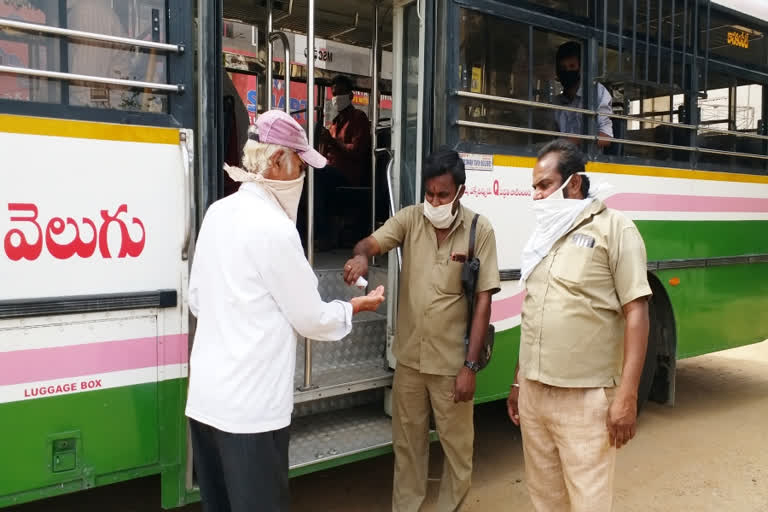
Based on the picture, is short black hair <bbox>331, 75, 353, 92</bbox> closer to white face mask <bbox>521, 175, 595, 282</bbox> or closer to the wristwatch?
the wristwatch

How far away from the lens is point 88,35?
236 cm

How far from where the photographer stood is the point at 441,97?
3340 millimetres

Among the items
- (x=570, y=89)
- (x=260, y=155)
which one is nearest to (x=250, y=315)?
(x=260, y=155)

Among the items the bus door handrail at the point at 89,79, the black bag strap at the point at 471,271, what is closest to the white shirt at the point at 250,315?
the bus door handrail at the point at 89,79

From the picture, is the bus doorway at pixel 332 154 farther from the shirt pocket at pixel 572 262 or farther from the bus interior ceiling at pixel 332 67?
the shirt pocket at pixel 572 262

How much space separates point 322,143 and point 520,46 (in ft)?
6.81

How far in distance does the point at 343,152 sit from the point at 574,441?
3305 millimetres

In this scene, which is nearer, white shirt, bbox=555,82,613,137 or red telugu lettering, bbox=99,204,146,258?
red telugu lettering, bbox=99,204,146,258

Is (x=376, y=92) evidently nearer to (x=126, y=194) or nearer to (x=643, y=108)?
(x=643, y=108)

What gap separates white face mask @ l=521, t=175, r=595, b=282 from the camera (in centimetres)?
246

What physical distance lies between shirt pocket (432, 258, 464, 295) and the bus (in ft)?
1.57

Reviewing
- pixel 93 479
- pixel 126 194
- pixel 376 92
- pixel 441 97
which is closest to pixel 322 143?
pixel 376 92

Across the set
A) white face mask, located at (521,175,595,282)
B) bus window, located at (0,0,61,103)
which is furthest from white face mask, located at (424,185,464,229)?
bus window, located at (0,0,61,103)

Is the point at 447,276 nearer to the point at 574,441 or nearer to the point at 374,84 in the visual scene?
the point at 574,441
